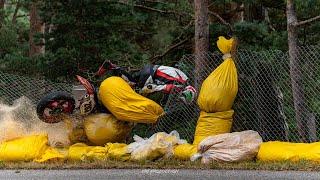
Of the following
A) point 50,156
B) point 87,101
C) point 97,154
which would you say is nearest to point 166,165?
point 97,154

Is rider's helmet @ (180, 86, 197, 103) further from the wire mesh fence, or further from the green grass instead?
the green grass

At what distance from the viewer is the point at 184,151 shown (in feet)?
23.1

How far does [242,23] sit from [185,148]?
452 centimetres

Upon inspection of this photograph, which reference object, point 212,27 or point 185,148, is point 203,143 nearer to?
point 185,148

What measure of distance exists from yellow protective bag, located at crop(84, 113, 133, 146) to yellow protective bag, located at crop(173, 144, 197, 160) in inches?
40.5

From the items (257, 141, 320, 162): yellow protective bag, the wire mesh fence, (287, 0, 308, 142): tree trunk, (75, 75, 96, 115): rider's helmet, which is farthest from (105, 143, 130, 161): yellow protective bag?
(287, 0, 308, 142): tree trunk

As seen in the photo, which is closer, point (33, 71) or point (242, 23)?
point (242, 23)

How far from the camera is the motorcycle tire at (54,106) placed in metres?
7.79

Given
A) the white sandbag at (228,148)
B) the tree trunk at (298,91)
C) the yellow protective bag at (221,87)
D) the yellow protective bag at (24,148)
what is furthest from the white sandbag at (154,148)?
the tree trunk at (298,91)

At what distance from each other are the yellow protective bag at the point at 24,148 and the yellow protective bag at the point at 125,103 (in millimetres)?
1028

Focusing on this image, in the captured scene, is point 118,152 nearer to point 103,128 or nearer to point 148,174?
point 103,128

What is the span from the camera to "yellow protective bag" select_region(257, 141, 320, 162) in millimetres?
6402

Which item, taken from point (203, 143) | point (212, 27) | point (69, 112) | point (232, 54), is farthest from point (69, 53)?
point (203, 143)

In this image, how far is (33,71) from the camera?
1331cm
